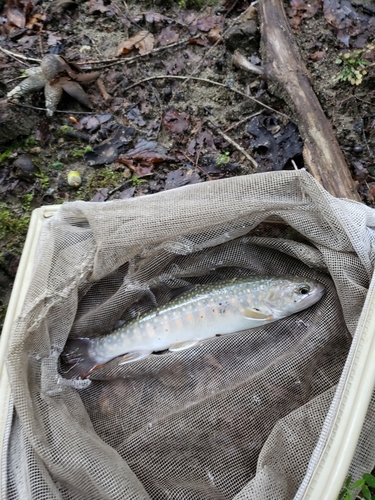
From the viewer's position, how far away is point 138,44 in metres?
4.33

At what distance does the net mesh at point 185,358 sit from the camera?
2.07m

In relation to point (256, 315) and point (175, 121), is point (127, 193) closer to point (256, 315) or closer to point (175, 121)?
point (175, 121)

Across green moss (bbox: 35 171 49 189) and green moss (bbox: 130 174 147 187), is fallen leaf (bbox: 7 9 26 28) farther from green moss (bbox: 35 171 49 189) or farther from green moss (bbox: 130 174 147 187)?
green moss (bbox: 130 174 147 187)

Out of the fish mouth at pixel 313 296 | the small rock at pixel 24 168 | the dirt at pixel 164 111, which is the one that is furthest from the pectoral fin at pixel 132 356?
the small rock at pixel 24 168

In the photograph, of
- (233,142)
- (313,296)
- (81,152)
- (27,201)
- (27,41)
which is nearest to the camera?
(313,296)

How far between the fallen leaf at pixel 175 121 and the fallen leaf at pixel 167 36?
84 cm

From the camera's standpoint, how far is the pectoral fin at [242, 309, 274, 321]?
248 centimetres

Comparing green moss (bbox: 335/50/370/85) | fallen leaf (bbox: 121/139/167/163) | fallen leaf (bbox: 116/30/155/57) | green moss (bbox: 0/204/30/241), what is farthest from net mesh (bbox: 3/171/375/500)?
fallen leaf (bbox: 116/30/155/57)

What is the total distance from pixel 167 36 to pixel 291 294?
3.05 meters

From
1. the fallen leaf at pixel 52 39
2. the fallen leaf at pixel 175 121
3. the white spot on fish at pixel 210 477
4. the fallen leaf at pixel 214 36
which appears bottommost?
the white spot on fish at pixel 210 477

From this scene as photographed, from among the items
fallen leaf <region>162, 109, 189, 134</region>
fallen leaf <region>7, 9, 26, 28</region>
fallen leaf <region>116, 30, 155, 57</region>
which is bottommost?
fallen leaf <region>162, 109, 189, 134</region>

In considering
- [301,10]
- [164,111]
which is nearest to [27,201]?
[164,111]

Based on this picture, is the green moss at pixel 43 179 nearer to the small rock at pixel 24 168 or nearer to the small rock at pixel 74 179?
the small rock at pixel 24 168

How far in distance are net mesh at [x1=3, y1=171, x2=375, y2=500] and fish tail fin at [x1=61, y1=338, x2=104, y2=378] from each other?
0.04m
